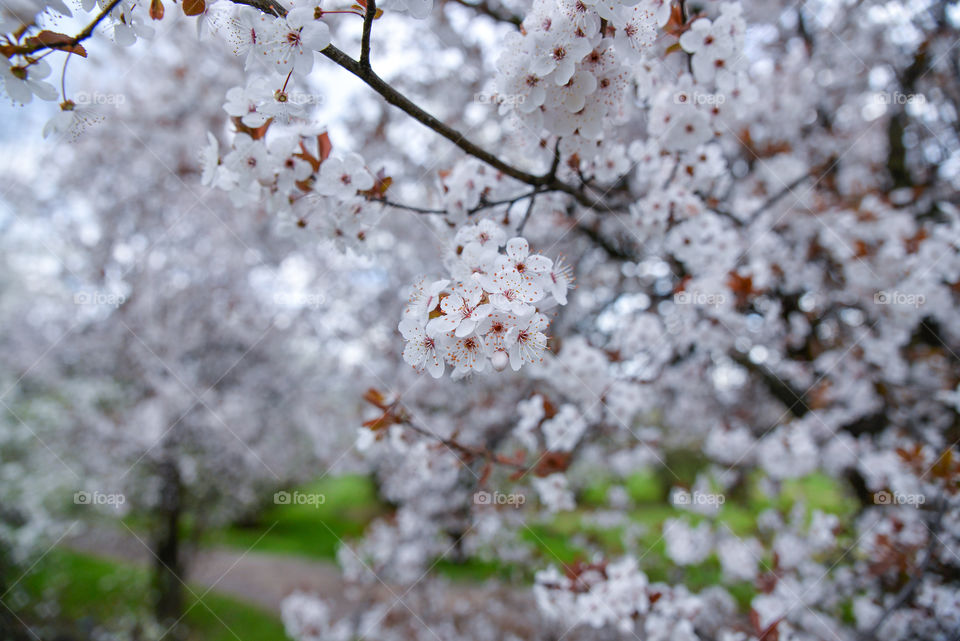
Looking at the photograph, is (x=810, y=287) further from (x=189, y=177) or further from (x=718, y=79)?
(x=189, y=177)

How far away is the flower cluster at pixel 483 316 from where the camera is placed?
924mm

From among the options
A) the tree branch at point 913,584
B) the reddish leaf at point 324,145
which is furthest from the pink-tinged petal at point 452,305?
the tree branch at point 913,584

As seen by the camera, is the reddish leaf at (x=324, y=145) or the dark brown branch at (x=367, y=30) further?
the reddish leaf at (x=324, y=145)

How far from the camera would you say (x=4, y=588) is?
13.9 ft

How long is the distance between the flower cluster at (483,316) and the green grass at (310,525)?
24.8 ft

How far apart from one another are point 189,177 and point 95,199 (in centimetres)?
133

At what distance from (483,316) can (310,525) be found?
11.8 meters

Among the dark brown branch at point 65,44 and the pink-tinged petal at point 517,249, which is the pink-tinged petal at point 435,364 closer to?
the pink-tinged petal at point 517,249

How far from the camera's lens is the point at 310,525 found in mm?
11180

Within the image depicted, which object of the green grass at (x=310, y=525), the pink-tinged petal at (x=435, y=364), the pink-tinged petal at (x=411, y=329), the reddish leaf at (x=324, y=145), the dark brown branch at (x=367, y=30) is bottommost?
the pink-tinged petal at (x=435, y=364)

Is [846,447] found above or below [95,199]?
below

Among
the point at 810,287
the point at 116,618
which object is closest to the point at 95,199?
the point at 116,618

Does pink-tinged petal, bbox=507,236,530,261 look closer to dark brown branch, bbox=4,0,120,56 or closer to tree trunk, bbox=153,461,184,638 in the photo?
dark brown branch, bbox=4,0,120,56

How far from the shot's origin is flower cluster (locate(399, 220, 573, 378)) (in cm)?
92
